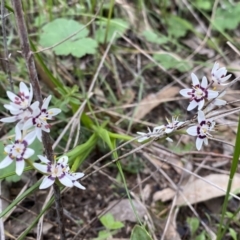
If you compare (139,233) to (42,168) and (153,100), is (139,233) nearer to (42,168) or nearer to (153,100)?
(42,168)

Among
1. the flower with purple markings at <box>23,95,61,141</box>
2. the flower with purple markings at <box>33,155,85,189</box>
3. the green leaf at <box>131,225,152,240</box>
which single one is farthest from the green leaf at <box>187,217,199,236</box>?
the flower with purple markings at <box>23,95,61,141</box>

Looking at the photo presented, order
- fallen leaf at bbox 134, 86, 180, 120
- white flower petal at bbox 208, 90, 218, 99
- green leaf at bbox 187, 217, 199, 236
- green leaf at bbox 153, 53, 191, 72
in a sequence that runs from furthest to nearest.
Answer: green leaf at bbox 153, 53, 191, 72
fallen leaf at bbox 134, 86, 180, 120
green leaf at bbox 187, 217, 199, 236
white flower petal at bbox 208, 90, 218, 99

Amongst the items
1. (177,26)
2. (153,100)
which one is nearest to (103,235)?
(153,100)

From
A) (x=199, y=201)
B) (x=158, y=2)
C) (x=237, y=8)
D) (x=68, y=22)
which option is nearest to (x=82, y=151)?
(x=199, y=201)

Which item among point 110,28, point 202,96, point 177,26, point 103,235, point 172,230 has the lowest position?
point 172,230

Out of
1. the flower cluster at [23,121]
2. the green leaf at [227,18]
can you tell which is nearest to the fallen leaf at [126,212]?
the flower cluster at [23,121]

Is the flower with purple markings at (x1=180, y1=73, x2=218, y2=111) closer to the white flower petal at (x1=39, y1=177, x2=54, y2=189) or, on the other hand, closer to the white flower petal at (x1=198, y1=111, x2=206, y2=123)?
the white flower petal at (x1=198, y1=111, x2=206, y2=123)
